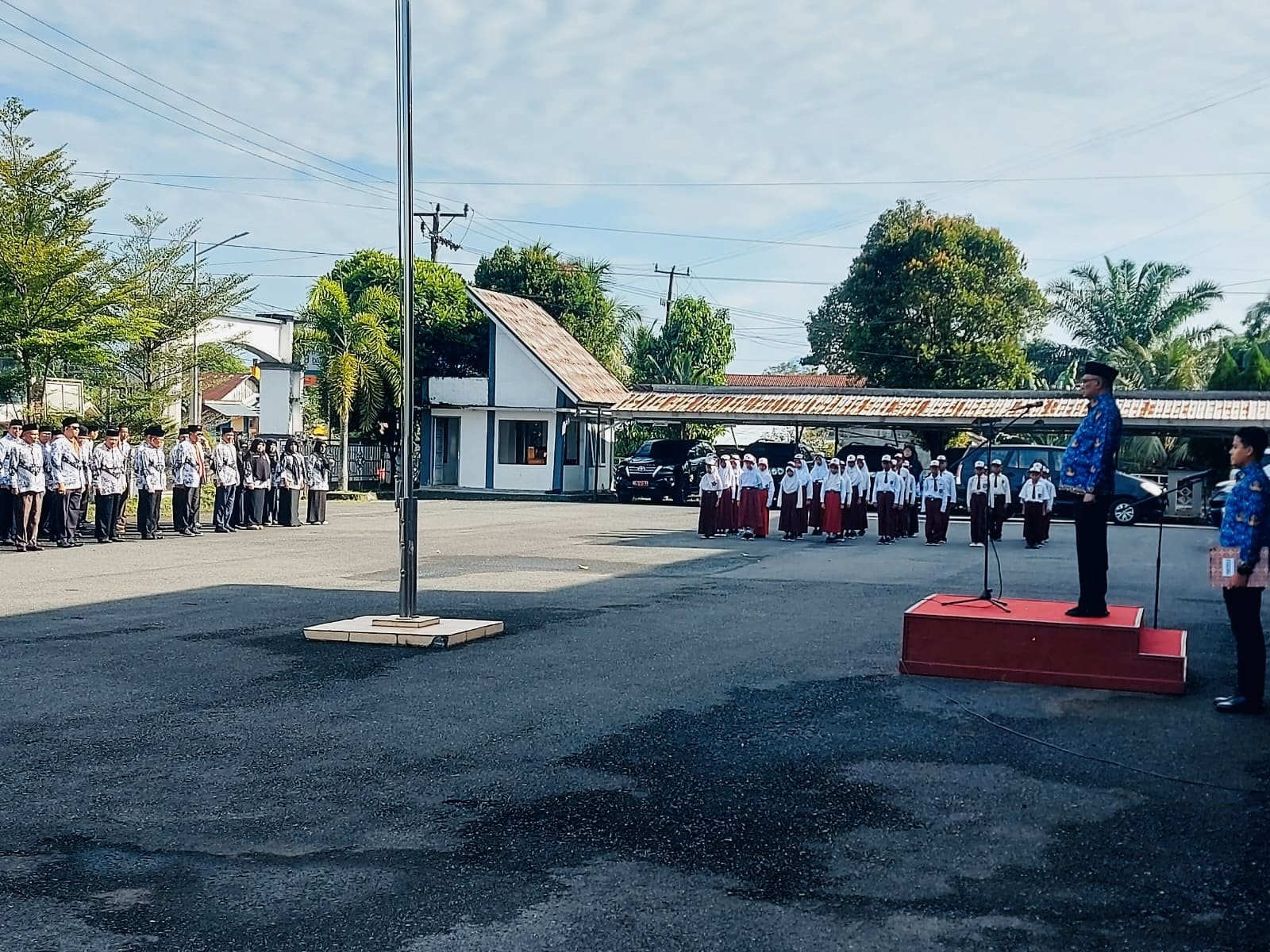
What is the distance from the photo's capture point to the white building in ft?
127

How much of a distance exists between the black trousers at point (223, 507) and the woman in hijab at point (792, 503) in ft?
33.2

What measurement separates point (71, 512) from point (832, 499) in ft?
42.0

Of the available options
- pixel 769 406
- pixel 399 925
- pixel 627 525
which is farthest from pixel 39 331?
pixel 399 925

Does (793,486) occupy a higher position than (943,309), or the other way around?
(943,309)

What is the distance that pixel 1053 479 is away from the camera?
28.2 m

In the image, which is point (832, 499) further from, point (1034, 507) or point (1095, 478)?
point (1095, 478)

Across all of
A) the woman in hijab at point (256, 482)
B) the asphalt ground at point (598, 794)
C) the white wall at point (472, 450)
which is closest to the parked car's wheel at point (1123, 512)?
the asphalt ground at point (598, 794)

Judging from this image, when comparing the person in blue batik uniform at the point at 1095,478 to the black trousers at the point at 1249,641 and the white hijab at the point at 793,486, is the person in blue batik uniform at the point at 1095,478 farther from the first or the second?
the white hijab at the point at 793,486

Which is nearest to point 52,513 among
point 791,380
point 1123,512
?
point 1123,512

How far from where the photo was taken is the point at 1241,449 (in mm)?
8086

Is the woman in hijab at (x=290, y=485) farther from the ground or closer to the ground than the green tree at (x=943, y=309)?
closer to the ground

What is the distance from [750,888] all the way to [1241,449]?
5.06m

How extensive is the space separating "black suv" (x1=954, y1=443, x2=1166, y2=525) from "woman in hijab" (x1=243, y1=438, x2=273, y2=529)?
1485cm

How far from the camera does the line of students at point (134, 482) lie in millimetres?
18703
